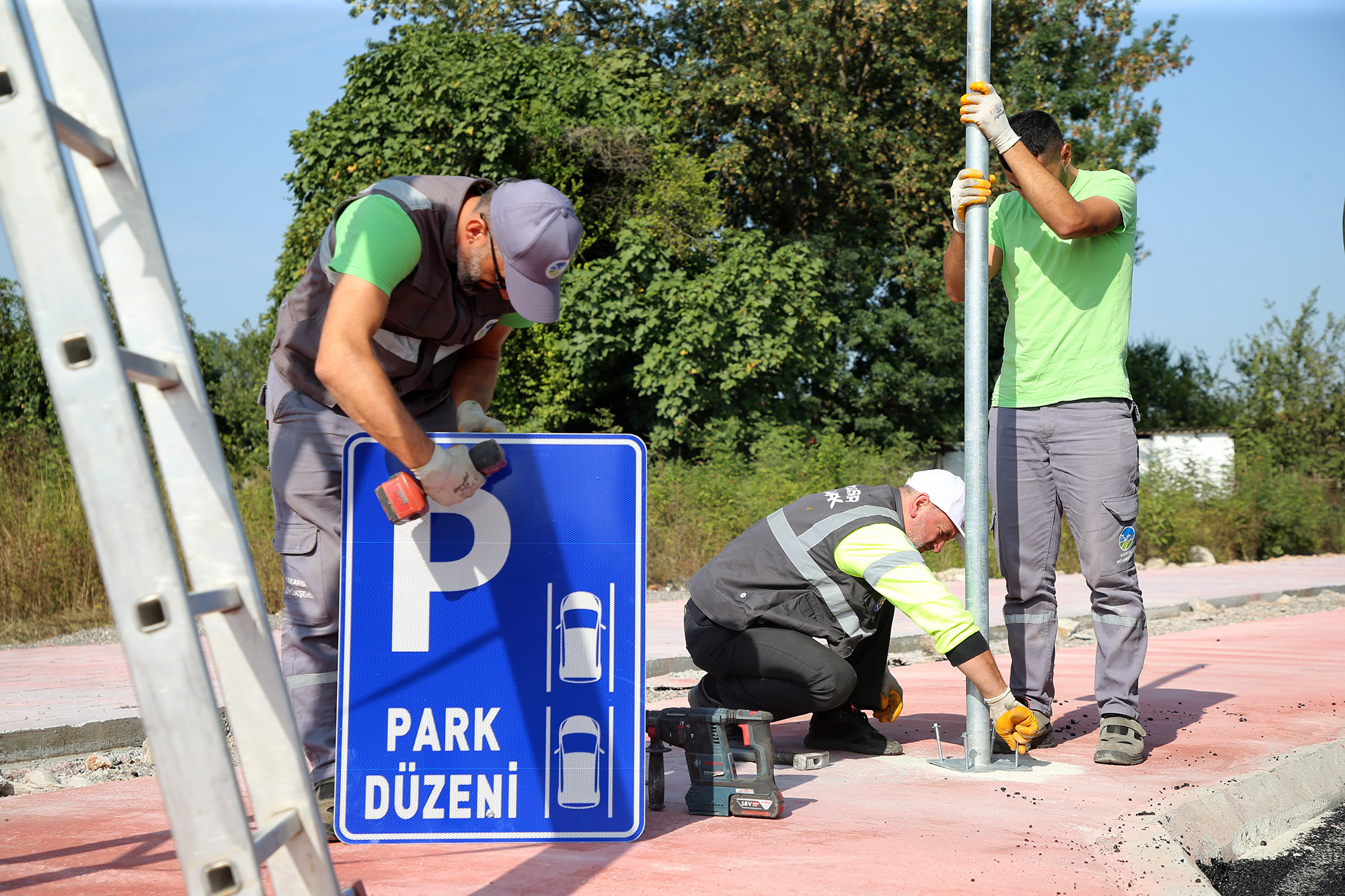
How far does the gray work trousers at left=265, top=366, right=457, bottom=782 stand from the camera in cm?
321

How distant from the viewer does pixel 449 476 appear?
2.92 metres

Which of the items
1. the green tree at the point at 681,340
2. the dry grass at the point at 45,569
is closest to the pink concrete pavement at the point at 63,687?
the dry grass at the point at 45,569

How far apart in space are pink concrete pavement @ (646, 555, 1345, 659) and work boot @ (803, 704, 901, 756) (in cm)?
230

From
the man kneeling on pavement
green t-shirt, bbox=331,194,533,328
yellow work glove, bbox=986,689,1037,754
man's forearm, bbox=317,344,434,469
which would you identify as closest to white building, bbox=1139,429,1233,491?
the man kneeling on pavement

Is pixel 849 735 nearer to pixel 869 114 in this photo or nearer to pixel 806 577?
pixel 806 577

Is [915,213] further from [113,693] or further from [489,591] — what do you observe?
[489,591]

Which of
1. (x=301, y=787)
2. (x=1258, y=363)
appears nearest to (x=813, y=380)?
(x=1258, y=363)

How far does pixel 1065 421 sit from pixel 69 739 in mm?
4468

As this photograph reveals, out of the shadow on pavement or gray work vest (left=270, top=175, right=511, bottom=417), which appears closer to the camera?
the shadow on pavement

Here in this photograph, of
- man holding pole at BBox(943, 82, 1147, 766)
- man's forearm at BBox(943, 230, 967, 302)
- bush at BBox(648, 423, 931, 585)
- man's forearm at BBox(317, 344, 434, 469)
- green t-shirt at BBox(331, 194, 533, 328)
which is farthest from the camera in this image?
bush at BBox(648, 423, 931, 585)

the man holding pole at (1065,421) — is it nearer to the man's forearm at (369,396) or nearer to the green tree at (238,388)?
the man's forearm at (369,396)

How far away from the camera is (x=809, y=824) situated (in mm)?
3379

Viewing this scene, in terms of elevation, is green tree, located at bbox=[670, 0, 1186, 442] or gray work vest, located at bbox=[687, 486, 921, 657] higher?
green tree, located at bbox=[670, 0, 1186, 442]

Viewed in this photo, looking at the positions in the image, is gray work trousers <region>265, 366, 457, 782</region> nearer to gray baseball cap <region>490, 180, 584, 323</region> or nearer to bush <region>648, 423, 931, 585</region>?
gray baseball cap <region>490, 180, 584, 323</region>
